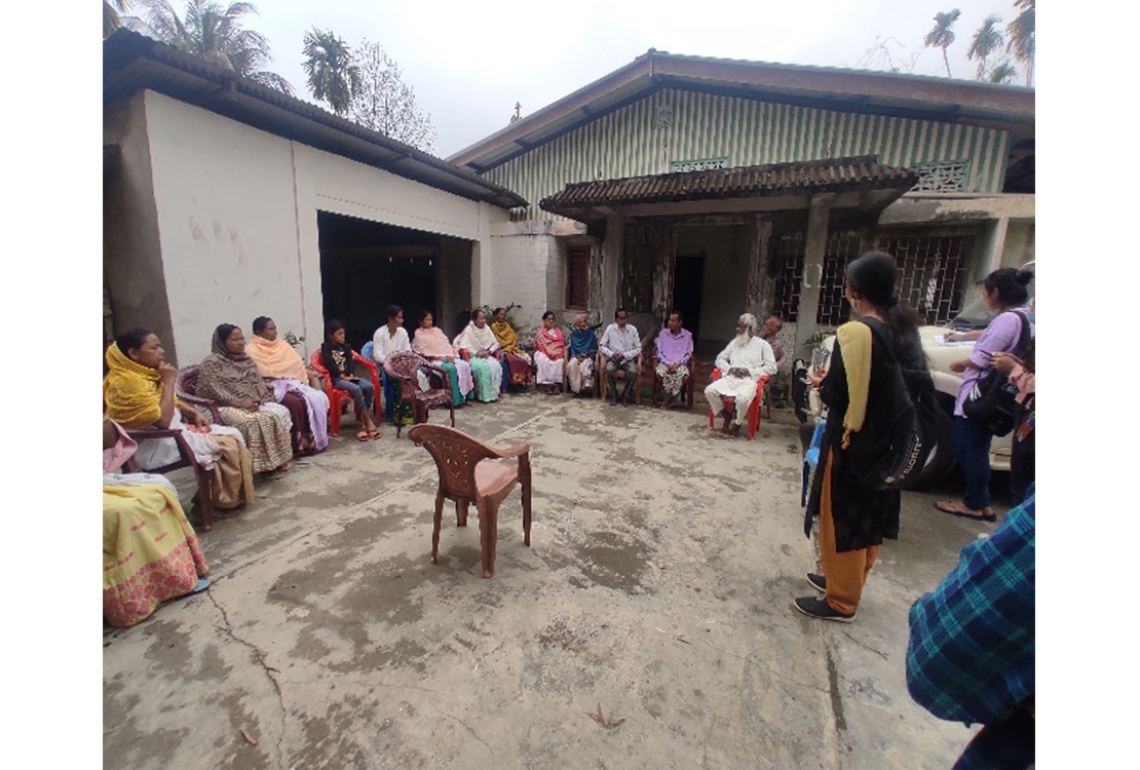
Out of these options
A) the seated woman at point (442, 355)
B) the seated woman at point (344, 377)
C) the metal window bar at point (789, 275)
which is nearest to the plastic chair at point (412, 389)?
the seated woman at point (344, 377)

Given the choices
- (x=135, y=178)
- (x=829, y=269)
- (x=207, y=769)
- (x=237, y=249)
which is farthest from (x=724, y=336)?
(x=207, y=769)

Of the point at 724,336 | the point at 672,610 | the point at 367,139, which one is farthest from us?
the point at 724,336

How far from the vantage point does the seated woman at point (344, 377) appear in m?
4.91

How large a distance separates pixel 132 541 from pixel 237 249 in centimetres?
368

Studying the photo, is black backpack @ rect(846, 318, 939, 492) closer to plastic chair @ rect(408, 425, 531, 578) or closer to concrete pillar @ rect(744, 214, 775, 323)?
plastic chair @ rect(408, 425, 531, 578)

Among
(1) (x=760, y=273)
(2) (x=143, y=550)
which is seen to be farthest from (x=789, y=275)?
(2) (x=143, y=550)

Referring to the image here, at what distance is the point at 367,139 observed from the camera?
5605mm

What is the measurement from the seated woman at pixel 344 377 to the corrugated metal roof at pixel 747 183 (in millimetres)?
3710

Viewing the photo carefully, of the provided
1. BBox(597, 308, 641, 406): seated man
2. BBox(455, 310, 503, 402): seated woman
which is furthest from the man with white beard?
BBox(455, 310, 503, 402): seated woman

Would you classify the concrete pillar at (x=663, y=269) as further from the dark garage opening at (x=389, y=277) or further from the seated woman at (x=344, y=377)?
the seated woman at (x=344, y=377)

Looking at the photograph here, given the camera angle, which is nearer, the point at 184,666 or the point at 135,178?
the point at 184,666

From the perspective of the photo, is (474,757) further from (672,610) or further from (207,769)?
(672,610)

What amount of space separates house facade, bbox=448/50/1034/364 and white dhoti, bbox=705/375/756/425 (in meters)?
2.06

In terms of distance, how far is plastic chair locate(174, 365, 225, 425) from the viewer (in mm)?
3705
